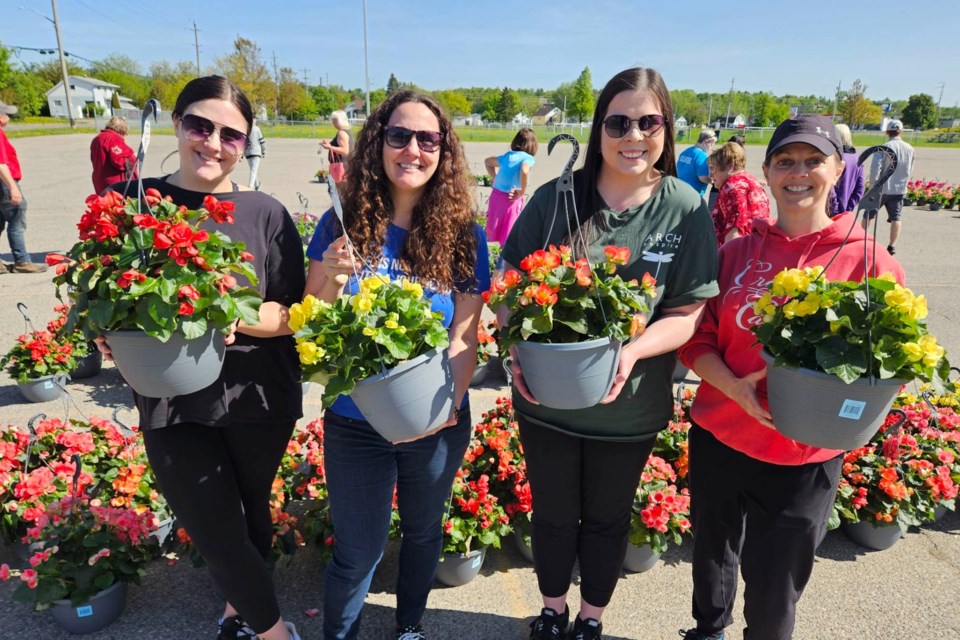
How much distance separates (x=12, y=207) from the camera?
24.6 feet

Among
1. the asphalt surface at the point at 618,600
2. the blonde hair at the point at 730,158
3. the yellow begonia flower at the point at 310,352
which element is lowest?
the asphalt surface at the point at 618,600

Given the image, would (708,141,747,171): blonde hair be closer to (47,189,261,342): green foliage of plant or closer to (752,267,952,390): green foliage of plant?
(752,267,952,390): green foliage of plant

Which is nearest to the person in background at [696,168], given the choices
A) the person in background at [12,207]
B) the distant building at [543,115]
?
the person in background at [12,207]

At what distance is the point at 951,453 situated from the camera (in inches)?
131

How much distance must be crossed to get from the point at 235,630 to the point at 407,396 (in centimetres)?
143

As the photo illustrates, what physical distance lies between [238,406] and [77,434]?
1.88 meters

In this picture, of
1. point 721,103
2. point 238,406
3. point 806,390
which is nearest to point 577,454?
point 806,390

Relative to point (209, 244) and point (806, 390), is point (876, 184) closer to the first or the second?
point (806, 390)

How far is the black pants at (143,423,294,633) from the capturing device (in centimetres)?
190

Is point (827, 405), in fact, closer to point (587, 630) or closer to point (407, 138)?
point (587, 630)

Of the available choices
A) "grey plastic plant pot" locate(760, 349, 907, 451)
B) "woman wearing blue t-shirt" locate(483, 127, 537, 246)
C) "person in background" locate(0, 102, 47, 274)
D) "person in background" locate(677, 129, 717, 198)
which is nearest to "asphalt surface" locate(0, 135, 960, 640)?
"grey plastic plant pot" locate(760, 349, 907, 451)

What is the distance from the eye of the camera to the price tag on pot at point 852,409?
1.59 meters

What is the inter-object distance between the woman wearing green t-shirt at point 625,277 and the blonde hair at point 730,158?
377 cm

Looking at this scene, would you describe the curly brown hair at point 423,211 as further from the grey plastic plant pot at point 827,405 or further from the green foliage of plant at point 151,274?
the grey plastic plant pot at point 827,405
